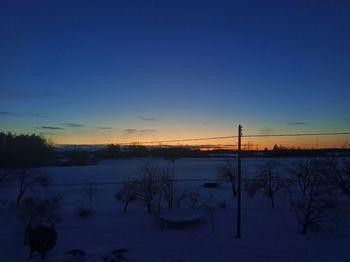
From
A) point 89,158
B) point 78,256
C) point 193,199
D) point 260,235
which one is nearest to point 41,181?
point 193,199

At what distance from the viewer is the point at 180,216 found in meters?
25.0

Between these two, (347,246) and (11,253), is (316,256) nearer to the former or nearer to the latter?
(347,246)

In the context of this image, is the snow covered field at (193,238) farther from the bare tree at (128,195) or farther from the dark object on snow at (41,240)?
the bare tree at (128,195)

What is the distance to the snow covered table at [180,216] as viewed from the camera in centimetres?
2405

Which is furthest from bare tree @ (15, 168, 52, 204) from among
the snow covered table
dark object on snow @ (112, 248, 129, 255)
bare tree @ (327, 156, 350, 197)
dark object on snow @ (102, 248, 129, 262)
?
bare tree @ (327, 156, 350, 197)

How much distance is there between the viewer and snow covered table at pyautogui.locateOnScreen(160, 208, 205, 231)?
24.0m

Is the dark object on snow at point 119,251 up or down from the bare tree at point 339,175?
down

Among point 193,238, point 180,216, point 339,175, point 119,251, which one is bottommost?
point 193,238

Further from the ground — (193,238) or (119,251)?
(119,251)

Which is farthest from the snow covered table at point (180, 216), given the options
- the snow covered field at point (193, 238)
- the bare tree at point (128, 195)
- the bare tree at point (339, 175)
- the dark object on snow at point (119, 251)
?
the bare tree at point (339, 175)

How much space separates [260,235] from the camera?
2120 centimetres

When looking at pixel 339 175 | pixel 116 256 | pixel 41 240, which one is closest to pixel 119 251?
pixel 116 256

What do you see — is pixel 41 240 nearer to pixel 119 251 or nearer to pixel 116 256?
pixel 116 256

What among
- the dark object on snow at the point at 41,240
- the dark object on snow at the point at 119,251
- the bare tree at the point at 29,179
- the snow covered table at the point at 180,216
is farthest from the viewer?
the bare tree at the point at 29,179
